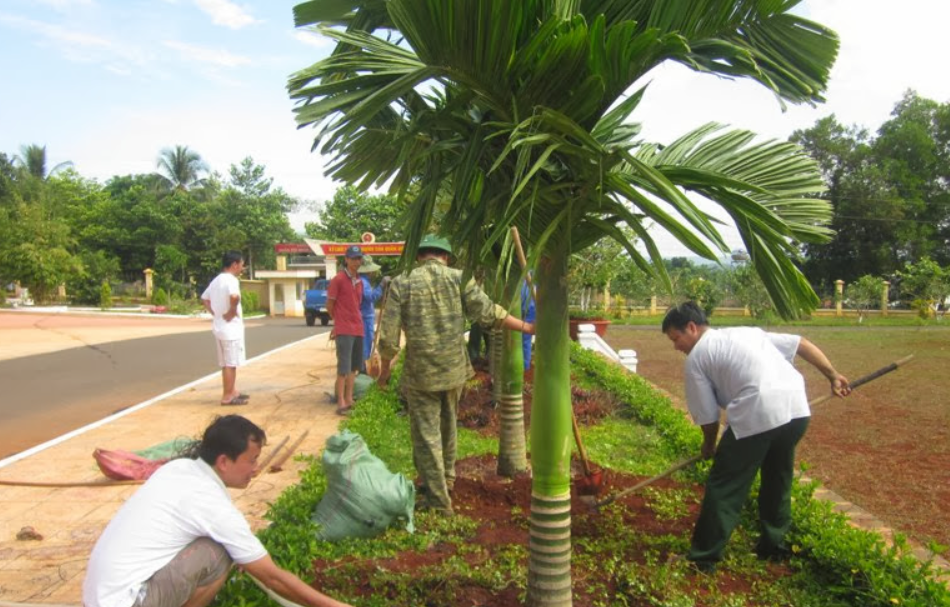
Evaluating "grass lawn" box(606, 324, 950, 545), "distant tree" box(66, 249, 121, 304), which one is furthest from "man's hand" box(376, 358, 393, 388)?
"distant tree" box(66, 249, 121, 304)

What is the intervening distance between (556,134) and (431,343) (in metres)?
2.34

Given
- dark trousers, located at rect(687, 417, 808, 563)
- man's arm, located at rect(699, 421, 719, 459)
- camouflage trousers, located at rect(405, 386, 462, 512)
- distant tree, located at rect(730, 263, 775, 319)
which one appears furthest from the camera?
distant tree, located at rect(730, 263, 775, 319)

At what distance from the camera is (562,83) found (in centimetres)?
252

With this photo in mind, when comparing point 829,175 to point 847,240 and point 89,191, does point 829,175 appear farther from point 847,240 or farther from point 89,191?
point 89,191

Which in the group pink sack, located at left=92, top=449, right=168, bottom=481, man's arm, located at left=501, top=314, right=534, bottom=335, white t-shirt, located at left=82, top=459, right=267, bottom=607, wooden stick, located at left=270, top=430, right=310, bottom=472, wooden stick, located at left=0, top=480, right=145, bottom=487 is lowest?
wooden stick, located at left=270, top=430, right=310, bottom=472

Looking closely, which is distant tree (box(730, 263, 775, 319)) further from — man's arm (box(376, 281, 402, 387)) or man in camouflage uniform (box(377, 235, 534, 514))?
man's arm (box(376, 281, 402, 387))

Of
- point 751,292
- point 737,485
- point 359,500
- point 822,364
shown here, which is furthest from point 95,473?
point 751,292

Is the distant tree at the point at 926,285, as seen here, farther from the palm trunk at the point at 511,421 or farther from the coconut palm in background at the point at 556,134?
the coconut palm in background at the point at 556,134

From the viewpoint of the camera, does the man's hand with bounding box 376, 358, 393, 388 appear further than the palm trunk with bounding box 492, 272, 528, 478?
No

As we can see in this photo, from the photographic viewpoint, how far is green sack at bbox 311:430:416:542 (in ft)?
13.4

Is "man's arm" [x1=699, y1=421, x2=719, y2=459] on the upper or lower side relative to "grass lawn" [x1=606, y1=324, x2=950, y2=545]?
upper

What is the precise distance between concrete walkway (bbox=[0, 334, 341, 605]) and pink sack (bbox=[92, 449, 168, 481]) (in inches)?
4.9

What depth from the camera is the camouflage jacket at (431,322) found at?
184 inches

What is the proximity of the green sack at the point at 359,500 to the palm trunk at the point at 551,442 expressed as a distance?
4.05ft
